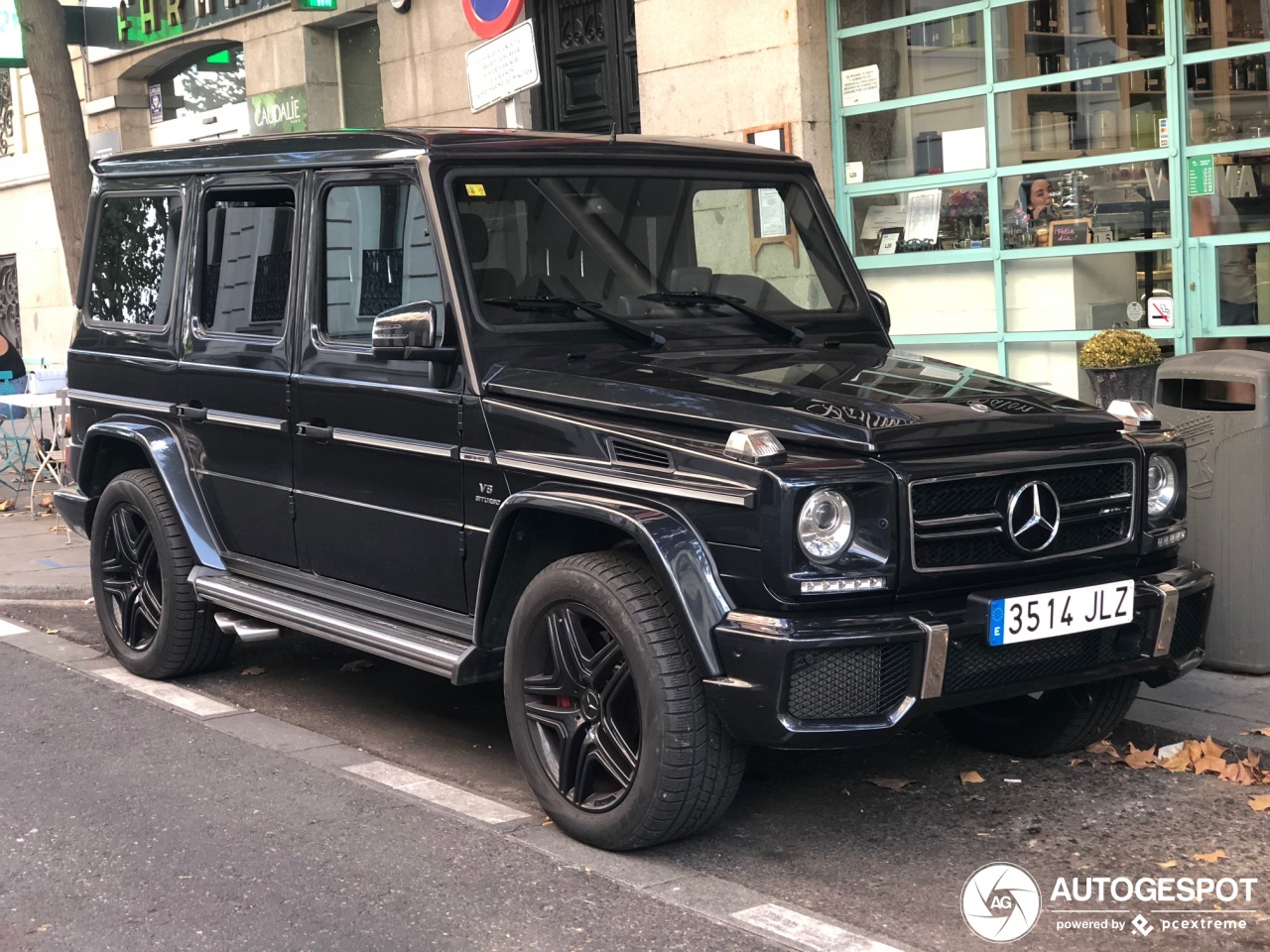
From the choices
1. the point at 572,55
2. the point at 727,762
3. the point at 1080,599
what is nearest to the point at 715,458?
the point at 727,762

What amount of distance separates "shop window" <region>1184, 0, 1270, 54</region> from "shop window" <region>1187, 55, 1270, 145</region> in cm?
10

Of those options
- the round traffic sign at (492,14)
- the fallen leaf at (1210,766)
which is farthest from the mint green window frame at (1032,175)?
the fallen leaf at (1210,766)

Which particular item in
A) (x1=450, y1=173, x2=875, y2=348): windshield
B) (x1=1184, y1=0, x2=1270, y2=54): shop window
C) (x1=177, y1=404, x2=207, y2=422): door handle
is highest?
(x1=1184, y1=0, x2=1270, y2=54): shop window

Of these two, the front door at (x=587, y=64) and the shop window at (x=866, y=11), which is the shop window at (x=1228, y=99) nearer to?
the shop window at (x=866, y=11)

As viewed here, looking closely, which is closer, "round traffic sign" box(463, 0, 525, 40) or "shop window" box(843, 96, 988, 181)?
"round traffic sign" box(463, 0, 525, 40)

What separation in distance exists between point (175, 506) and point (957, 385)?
314 cm

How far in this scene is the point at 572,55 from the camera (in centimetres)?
1303

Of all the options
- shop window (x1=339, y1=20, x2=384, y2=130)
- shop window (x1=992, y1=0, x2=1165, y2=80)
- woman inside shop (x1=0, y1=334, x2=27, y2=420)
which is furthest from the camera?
shop window (x1=339, y1=20, x2=384, y2=130)

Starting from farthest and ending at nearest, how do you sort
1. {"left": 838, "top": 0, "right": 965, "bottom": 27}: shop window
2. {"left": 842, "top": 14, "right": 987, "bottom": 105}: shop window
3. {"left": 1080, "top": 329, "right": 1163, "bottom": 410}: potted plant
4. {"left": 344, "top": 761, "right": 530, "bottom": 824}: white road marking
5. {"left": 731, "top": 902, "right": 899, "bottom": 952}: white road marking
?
{"left": 838, "top": 0, "right": 965, "bottom": 27}: shop window, {"left": 842, "top": 14, "right": 987, "bottom": 105}: shop window, {"left": 1080, "top": 329, "right": 1163, "bottom": 410}: potted plant, {"left": 344, "top": 761, "right": 530, "bottom": 824}: white road marking, {"left": 731, "top": 902, "right": 899, "bottom": 952}: white road marking

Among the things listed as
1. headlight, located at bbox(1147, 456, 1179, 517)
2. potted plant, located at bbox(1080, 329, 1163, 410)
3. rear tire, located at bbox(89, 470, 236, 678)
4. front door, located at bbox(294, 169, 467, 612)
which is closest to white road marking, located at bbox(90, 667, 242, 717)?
rear tire, located at bbox(89, 470, 236, 678)

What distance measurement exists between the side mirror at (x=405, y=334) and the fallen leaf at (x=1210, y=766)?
2737 mm

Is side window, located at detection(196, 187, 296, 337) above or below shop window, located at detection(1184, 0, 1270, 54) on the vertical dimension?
below

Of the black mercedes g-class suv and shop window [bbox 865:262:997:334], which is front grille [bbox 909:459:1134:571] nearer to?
the black mercedes g-class suv

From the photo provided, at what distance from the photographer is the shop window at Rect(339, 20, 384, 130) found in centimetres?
1546
